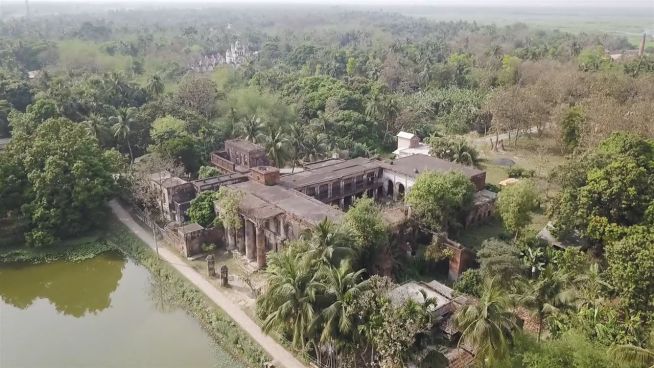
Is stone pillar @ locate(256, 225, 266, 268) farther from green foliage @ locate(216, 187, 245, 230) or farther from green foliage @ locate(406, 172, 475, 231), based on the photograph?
green foliage @ locate(406, 172, 475, 231)

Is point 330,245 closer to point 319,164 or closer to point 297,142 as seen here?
point 319,164

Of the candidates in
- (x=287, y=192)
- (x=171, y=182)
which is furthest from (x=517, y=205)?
(x=171, y=182)

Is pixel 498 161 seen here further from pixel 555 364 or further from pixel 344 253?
pixel 555 364

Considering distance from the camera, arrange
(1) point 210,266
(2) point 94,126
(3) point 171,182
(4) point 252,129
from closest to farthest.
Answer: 1. (1) point 210,266
2. (3) point 171,182
3. (4) point 252,129
4. (2) point 94,126

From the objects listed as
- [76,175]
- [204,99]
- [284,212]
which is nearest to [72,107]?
[204,99]

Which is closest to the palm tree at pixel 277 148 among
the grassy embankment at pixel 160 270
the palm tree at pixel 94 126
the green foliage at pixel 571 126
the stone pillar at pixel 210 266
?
the grassy embankment at pixel 160 270

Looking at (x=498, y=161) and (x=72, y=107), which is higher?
(x=72, y=107)
